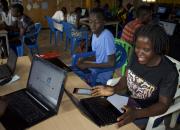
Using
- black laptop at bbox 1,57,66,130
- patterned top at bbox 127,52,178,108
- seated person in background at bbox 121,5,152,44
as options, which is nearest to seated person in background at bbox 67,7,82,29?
seated person in background at bbox 121,5,152,44

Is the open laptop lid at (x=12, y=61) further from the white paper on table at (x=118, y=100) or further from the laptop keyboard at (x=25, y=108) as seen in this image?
the white paper on table at (x=118, y=100)

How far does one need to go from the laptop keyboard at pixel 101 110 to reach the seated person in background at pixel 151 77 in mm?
85

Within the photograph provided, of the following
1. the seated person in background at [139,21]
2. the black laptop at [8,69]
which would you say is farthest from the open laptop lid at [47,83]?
the seated person in background at [139,21]

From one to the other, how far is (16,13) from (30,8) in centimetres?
352

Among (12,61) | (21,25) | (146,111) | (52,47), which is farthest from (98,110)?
(52,47)

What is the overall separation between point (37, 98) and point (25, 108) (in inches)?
4.7

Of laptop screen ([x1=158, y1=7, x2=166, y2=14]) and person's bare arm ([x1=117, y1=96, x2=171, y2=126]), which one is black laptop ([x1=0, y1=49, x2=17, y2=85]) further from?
laptop screen ([x1=158, y1=7, x2=166, y2=14])

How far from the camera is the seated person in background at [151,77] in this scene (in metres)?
1.57

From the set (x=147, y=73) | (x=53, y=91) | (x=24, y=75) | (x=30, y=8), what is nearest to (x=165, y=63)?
(x=147, y=73)

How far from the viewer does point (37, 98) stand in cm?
159

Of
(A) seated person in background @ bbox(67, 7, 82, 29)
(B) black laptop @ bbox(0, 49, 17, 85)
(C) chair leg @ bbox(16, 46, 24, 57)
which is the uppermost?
(A) seated person in background @ bbox(67, 7, 82, 29)

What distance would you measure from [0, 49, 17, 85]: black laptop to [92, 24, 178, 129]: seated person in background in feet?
2.41

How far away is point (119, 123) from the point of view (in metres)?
1.35

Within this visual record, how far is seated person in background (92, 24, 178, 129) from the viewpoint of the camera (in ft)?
5.14
